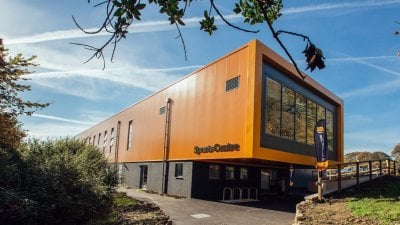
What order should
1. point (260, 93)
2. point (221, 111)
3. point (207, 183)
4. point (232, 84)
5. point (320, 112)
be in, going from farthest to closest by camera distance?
point (320, 112) → point (207, 183) → point (221, 111) → point (232, 84) → point (260, 93)

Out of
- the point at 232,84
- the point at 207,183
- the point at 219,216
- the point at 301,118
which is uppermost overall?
the point at 232,84

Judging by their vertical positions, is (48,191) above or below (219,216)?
above

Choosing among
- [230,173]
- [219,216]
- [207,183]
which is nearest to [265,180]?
[230,173]

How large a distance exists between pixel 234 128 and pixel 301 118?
20.4ft

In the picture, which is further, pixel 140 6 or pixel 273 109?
pixel 273 109

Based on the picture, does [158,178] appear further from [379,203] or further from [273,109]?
[379,203]

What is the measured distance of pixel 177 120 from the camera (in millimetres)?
27812

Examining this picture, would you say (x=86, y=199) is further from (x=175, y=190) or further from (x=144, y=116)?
(x=144, y=116)

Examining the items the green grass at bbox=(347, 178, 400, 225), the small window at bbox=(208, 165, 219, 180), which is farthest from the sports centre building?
the green grass at bbox=(347, 178, 400, 225)

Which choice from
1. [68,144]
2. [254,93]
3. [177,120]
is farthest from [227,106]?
[68,144]

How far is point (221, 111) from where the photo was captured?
2247 centimetres

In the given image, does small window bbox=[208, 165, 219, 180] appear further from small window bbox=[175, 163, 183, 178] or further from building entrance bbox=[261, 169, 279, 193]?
building entrance bbox=[261, 169, 279, 193]

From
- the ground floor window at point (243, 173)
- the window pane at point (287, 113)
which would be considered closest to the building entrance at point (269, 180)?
the ground floor window at point (243, 173)

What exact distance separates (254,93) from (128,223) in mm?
9657
